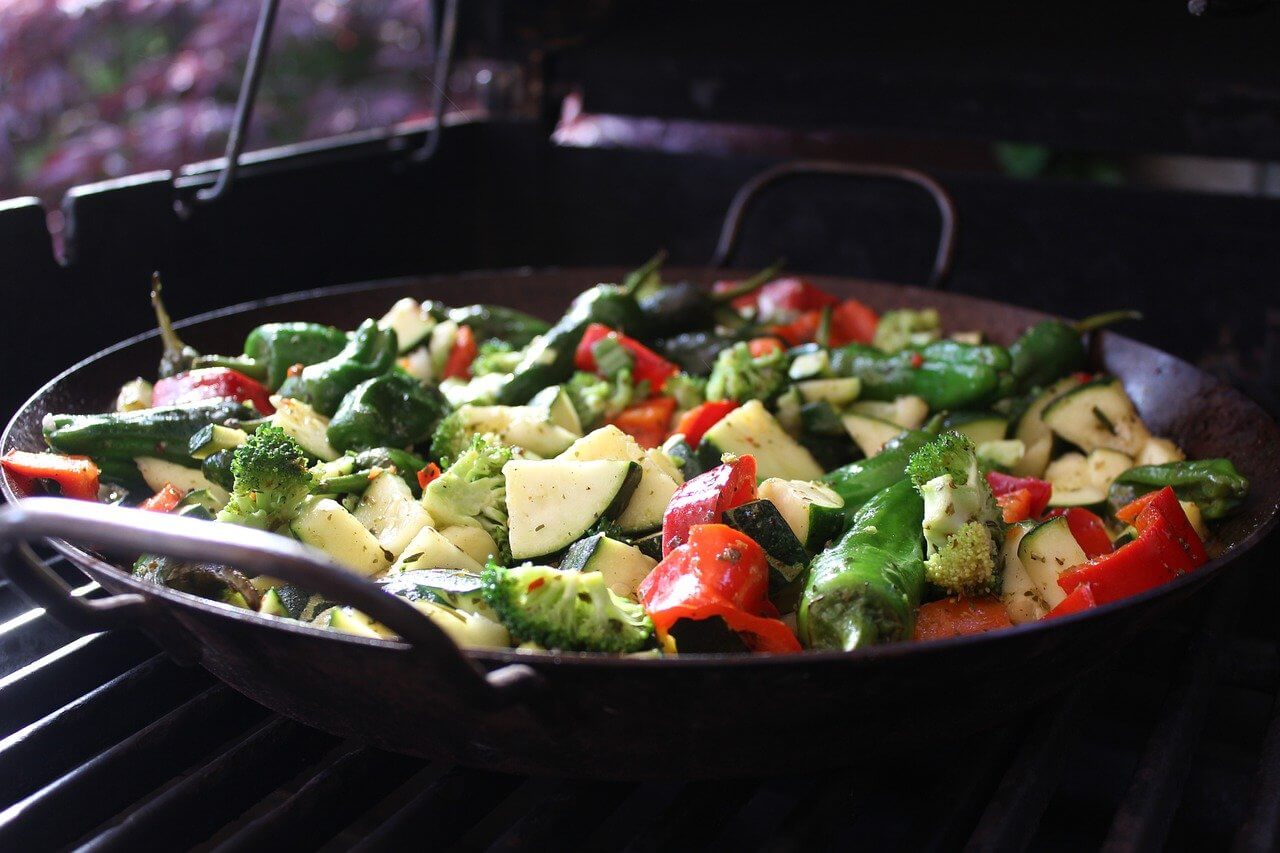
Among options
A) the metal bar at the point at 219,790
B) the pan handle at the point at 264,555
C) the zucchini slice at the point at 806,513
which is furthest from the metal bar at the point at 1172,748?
the metal bar at the point at 219,790

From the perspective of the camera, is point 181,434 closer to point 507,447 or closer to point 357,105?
point 507,447

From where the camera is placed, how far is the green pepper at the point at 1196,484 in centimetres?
220

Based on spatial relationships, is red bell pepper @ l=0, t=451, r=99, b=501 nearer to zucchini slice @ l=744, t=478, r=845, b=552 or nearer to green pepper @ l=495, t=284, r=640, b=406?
green pepper @ l=495, t=284, r=640, b=406

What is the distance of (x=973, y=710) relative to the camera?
1.67 meters

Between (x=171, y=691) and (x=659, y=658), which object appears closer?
(x=659, y=658)

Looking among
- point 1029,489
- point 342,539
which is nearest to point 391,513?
point 342,539

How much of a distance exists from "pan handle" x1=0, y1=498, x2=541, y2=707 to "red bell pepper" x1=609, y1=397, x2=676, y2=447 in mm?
1288

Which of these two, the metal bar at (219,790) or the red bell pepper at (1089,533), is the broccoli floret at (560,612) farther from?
the red bell pepper at (1089,533)


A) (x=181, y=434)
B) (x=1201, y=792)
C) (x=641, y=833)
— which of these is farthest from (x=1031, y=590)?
(x=181, y=434)

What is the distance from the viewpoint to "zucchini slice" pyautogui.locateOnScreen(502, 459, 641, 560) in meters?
1.91

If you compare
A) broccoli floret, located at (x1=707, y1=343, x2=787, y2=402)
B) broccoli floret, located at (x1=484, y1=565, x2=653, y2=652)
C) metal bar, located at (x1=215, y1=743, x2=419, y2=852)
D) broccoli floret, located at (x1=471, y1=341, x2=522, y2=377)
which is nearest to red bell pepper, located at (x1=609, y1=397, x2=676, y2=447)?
broccoli floret, located at (x1=707, y1=343, x2=787, y2=402)

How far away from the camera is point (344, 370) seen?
2551 mm

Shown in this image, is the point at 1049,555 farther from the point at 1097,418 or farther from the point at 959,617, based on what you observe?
the point at 1097,418

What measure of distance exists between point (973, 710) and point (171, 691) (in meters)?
1.44
